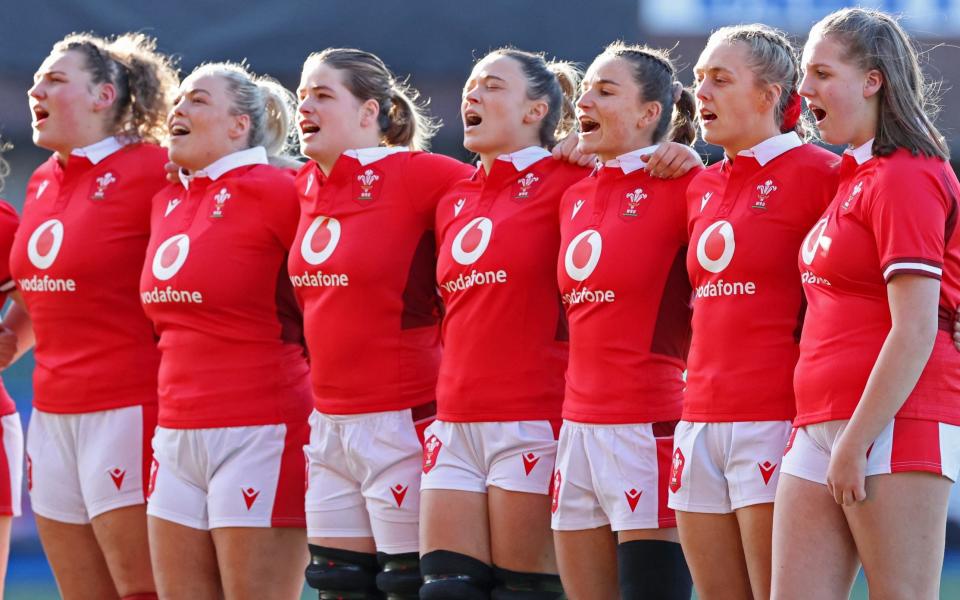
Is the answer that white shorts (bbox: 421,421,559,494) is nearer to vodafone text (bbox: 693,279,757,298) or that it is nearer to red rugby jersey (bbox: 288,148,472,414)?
red rugby jersey (bbox: 288,148,472,414)

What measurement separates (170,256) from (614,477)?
144 cm

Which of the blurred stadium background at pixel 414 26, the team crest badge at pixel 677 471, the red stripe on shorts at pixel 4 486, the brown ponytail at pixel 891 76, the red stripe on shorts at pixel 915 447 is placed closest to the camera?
the red stripe on shorts at pixel 915 447

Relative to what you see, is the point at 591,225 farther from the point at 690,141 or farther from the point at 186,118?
the point at 186,118

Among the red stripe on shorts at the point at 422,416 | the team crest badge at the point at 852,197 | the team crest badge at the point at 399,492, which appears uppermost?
the team crest badge at the point at 852,197

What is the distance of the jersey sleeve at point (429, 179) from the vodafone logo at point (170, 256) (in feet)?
2.18

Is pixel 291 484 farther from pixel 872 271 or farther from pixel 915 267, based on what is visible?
pixel 915 267

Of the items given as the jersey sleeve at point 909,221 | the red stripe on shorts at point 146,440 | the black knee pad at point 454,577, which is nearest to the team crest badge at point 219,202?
the red stripe on shorts at point 146,440

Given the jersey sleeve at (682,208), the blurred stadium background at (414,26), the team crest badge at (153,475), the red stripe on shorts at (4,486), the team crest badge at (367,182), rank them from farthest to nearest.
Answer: the blurred stadium background at (414,26) < the red stripe on shorts at (4,486) < the team crest badge at (153,475) < the team crest badge at (367,182) < the jersey sleeve at (682,208)

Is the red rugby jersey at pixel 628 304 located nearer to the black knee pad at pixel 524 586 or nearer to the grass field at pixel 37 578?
the black knee pad at pixel 524 586

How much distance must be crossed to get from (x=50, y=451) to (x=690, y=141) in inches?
81.0

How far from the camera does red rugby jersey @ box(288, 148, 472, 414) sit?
4.05 meters

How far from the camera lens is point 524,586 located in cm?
382

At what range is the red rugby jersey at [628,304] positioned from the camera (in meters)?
3.71

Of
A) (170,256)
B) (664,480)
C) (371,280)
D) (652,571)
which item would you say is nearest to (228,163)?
(170,256)
